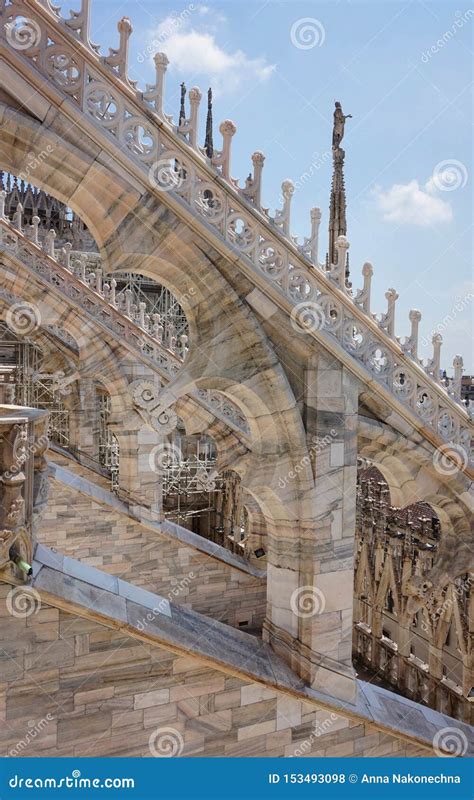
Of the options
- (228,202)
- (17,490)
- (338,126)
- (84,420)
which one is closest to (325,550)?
(17,490)

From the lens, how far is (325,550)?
4891mm

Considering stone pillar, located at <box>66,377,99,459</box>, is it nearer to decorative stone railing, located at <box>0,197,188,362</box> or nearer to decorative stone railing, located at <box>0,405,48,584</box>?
decorative stone railing, located at <box>0,197,188,362</box>

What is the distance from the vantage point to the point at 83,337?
9.32 metres

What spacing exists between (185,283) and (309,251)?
3.88ft

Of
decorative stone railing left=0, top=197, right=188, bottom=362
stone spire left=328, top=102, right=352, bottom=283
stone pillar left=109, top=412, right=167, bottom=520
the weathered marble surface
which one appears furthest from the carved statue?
the weathered marble surface

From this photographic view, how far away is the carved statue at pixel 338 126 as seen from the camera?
16016 mm

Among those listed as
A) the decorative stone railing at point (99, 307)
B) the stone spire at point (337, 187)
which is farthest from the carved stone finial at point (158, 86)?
the stone spire at point (337, 187)

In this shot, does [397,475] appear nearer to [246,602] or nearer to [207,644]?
[207,644]

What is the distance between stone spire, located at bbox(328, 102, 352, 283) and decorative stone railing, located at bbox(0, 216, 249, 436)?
8137 mm

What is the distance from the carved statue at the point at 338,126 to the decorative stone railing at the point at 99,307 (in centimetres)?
987

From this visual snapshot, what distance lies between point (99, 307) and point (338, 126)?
10.8m

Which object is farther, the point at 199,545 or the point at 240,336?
the point at 199,545

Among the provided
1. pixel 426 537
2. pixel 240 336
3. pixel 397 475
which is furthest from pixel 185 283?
pixel 426 537

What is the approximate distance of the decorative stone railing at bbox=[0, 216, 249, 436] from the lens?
362 inches
